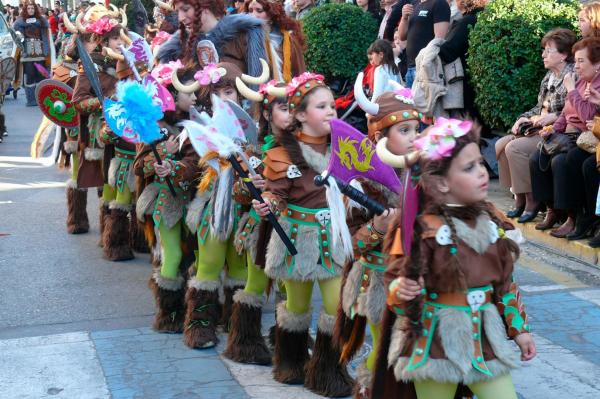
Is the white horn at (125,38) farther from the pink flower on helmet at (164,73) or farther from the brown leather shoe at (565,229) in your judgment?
the brown leather shoe at (565,229)

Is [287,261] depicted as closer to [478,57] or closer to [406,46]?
[478,57]

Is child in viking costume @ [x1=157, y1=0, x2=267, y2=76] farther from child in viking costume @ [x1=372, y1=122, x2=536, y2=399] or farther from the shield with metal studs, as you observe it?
child in viking costume @ [x1=372, y1=122, x2=536, y2=399]

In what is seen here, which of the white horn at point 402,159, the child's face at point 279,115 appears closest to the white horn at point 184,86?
the child's face at point 279,115

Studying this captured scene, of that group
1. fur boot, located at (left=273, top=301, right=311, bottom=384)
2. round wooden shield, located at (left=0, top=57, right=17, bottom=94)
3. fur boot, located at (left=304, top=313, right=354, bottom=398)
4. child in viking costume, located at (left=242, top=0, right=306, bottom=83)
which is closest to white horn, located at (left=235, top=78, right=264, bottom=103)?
fur boot, located at (left=273, top=301, right=311, bottom=384)

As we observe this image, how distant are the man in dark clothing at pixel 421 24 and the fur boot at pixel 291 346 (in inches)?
252

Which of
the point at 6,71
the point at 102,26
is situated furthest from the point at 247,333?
the point at 6,71

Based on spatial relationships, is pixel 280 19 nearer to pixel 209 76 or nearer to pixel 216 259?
pixel 209 76

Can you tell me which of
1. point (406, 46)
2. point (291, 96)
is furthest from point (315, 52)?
point (291, 96)

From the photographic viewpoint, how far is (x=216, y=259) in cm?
618

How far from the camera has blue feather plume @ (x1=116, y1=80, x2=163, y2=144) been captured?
5.91 m

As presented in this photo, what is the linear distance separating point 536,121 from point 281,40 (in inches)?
98.8

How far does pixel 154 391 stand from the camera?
542cm

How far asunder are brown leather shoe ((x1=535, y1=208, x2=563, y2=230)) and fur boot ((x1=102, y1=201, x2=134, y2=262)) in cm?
364

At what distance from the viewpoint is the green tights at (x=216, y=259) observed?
20.1 feet
